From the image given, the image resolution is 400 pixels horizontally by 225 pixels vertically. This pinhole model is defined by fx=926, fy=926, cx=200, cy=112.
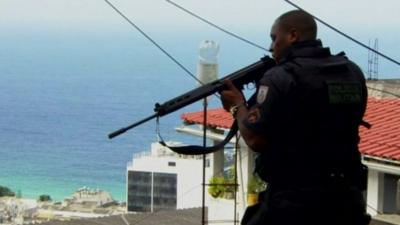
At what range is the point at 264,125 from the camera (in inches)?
91.0

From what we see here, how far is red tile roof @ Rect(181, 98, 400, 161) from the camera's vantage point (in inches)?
305

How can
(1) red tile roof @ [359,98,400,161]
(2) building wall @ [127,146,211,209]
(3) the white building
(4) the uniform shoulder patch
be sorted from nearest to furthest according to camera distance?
(4) the uniform shoulder patch, (1) red tile roof @ [359,98,400,161], (2) building wall @ [127,146,211,209], (3) the white building

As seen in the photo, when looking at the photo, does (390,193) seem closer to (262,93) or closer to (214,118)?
(214,118)

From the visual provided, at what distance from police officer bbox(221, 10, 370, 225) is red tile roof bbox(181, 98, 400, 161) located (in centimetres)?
421

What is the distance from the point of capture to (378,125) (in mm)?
8680

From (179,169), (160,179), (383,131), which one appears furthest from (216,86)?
(160,179)

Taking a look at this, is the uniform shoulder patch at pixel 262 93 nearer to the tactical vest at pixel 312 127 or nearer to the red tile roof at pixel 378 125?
the tactical vest at pixel 312 127

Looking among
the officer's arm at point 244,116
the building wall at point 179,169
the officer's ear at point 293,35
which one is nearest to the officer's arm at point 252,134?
the officer's arm at point 244,116

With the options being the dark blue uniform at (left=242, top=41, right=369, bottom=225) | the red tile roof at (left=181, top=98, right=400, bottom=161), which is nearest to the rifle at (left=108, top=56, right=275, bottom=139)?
the dark blue uniform at (left=242, top=41, right=369, bottom=225)

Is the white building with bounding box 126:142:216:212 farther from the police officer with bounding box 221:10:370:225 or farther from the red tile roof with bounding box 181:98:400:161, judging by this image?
the police officer with bounding box 221:10:370:225

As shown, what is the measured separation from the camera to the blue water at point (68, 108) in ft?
171

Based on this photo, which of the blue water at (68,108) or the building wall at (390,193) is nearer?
the building wall at (390,193)

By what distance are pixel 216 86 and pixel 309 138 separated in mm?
338

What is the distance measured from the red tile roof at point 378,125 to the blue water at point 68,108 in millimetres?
26514
